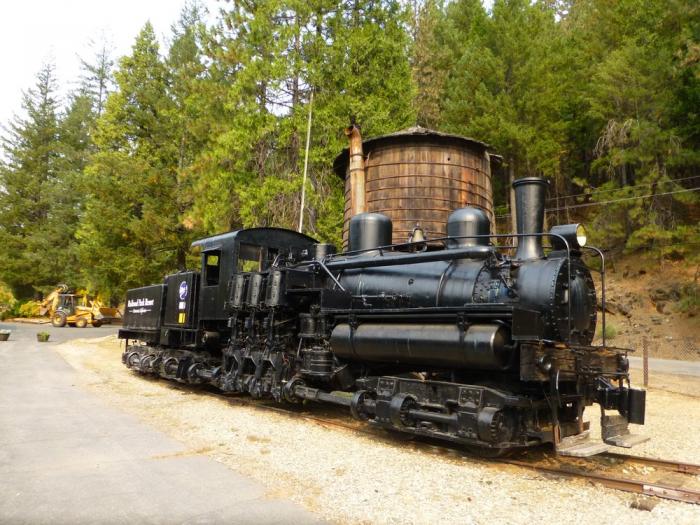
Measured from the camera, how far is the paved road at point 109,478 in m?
4.33

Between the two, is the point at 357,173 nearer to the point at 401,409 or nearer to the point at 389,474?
the point at 401,409

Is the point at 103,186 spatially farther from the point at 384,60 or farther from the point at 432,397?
the point at 432,397

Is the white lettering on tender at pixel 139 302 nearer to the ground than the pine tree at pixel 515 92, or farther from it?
nearer to the ground

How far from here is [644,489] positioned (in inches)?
199

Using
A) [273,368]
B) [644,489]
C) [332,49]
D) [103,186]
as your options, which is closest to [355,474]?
[644,489]

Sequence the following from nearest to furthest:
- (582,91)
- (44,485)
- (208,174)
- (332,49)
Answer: (44,485) → (332,49) → (208,174) → (582,91)

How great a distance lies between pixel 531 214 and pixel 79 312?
3508 cm

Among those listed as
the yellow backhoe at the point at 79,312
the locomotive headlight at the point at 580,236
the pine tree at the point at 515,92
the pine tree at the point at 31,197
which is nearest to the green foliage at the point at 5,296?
the pine tree at the point at 31,197

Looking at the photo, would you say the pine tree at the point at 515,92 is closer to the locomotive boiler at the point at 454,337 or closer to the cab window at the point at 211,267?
the cab window at the point at 211,267

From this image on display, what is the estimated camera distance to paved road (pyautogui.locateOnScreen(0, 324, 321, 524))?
170 inches

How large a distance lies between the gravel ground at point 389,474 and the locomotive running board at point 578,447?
0.30m

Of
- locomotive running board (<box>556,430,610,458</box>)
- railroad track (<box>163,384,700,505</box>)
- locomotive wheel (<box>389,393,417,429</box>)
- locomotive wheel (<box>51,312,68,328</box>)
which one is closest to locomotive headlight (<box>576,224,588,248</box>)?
locomotive running board (<box>556,430,610,458</box>)

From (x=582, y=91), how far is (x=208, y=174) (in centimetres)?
2018

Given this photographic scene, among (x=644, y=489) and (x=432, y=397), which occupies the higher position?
(x=432, y=397)
